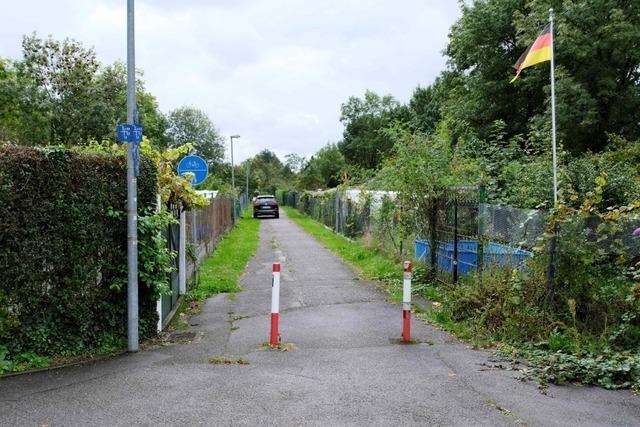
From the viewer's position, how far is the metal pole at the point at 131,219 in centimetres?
648

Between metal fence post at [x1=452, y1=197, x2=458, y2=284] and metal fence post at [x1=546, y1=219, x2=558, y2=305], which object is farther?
metal fence post at [x1=452, y1=197, x2=458, y2=284]

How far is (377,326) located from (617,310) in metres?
3.08

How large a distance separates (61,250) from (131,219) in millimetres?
820

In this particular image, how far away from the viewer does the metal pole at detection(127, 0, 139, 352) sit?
6484mm

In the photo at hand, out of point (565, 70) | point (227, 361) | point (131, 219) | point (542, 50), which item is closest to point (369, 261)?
point (542, 50)

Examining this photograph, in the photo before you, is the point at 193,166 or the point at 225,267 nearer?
the point at 193,166

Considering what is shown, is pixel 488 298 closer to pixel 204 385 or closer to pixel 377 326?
pixel 377 326

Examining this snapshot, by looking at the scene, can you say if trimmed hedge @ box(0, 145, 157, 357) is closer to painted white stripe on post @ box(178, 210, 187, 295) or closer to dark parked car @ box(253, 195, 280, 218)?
painted white stripe on post @ box(178, 210, 187, 295)

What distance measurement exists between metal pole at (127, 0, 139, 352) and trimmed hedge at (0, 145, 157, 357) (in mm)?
179

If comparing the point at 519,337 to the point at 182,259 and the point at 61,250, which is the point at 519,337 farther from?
the point at 182,259

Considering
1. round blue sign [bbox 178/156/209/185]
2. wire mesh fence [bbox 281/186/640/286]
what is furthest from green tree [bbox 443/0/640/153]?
round blue sign [bbox 178/156/209/185]

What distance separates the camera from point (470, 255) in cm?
951

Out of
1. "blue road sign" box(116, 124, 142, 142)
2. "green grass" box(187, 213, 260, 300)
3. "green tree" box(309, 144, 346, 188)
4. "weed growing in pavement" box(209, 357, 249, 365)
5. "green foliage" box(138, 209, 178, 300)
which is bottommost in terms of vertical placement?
"weed growing in pavement" box(209, 357, 249, 365)

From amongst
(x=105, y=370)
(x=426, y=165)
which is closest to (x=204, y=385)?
(x=105, y=370)
